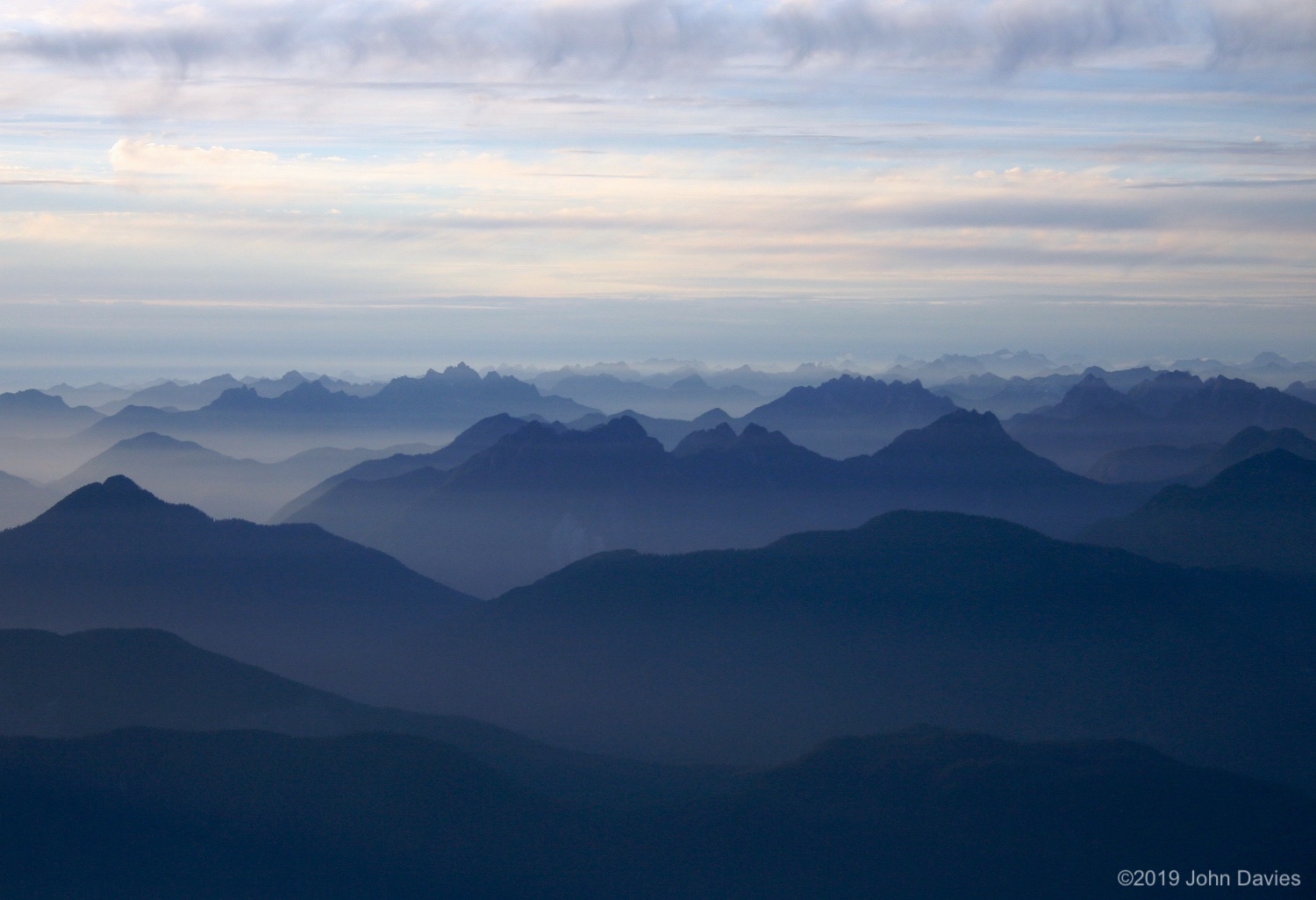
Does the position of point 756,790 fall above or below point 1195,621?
below

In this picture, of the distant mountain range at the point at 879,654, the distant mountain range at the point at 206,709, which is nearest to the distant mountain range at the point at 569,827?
the distant mountain range at the point at 206,709

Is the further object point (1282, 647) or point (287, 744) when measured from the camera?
point (1282, 647)

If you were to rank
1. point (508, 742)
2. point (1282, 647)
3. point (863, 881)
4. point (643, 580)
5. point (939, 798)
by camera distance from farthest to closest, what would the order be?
A: point (643, 580) < point (1282, 647) < point (508, 742) < point (939, 798) < point (863, 881)

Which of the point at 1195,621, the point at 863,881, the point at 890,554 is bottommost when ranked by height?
the point at 863,881

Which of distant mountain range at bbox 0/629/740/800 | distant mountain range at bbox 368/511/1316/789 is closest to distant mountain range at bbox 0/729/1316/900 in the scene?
distant mountain range at bbox 0/629/740/800

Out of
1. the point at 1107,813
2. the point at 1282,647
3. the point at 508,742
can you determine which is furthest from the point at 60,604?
the point at 1282,647

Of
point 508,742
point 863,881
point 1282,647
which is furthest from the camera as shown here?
point 1282,647

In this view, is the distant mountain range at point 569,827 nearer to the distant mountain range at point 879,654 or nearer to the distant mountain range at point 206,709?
the distant mountain range at point 206,709

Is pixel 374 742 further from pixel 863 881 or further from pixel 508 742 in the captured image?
pixel 863 881
